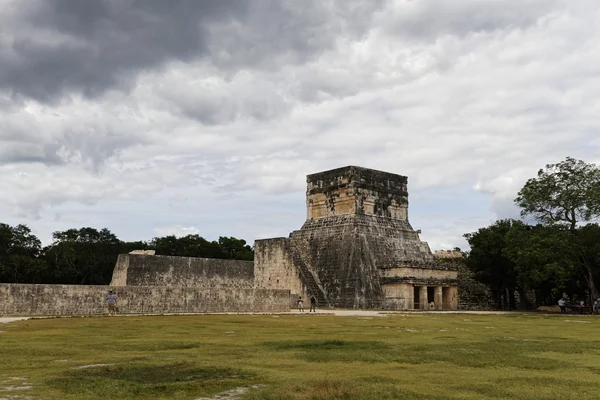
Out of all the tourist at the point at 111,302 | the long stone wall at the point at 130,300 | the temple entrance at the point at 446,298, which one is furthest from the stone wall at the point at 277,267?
the tourist at the point at 111,302

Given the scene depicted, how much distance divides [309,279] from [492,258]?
919 centimetres

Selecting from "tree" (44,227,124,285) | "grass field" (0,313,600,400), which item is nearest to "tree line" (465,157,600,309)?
"grass field" (0,313,600,400)

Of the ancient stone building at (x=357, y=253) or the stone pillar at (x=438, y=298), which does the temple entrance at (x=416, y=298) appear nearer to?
the ancient stone building at (x=357, y=253)

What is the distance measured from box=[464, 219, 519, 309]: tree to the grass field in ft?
64.1

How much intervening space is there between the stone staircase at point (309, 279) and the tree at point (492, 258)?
829 cm

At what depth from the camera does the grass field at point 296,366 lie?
500 cm

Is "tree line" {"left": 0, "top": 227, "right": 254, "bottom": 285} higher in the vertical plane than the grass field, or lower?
higher

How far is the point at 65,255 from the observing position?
A: 47031 millimetres

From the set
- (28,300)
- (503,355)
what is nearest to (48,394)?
(503,355)

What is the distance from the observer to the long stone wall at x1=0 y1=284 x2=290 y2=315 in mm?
17812

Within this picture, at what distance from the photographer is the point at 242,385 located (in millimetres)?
5293

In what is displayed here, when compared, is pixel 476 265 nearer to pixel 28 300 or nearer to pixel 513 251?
pixel 513 251

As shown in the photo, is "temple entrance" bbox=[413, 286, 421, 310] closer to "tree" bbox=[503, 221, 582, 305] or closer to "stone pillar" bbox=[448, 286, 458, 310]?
"stone pillar" bbox=[448, 286, 458, 310]

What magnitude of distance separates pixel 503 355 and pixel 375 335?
3.36 metres
